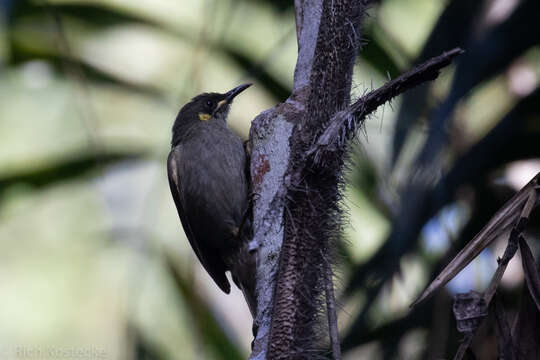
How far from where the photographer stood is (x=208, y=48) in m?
6.15

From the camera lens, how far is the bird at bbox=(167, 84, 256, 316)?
514 cm

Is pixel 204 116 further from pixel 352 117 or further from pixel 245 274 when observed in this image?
pixel 352 117

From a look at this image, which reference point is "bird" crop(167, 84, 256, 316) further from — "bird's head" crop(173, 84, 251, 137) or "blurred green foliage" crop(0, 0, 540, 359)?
"blurred green foliage" crop(0, 0, 540, 359)

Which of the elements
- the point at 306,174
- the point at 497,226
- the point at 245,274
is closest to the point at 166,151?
the point at 245,274

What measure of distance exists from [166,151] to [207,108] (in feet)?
3.57

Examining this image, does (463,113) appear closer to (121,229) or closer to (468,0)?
(468,0)

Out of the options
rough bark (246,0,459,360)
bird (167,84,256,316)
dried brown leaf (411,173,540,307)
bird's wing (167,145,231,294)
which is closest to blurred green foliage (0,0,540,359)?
rough bark (246,0,459,360)

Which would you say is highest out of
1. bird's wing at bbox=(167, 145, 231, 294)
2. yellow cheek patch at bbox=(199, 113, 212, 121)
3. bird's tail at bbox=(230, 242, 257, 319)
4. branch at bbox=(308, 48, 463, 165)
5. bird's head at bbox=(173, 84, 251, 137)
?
bird's head at bbox=(173, 84, 251, 137)

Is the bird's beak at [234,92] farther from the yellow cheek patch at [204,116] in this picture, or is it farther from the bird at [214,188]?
the yellow cheek patch at [204,116]

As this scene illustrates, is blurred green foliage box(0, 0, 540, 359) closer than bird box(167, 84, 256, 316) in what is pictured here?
Yes

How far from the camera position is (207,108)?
5781 mm

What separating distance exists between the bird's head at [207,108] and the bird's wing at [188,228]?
28 centimetres

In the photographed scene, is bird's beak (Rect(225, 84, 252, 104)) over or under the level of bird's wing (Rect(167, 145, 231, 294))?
over

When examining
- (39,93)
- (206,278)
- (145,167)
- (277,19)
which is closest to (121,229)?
(145,167)
